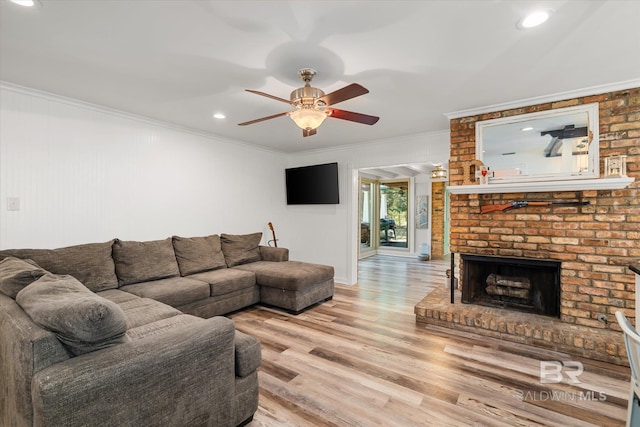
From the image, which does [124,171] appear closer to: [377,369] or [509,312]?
[377,369]

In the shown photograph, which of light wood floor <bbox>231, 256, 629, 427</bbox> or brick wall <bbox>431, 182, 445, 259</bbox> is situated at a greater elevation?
brick wall <bbox>431, 182, 445, 259</bbox>

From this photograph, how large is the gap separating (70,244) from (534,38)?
4517 mm

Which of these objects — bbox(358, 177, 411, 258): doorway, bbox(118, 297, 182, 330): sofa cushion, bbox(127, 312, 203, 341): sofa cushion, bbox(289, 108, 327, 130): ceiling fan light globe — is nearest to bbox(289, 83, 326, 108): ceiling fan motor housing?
bbox(289, 108, 327, 130): ceiling fan light globe

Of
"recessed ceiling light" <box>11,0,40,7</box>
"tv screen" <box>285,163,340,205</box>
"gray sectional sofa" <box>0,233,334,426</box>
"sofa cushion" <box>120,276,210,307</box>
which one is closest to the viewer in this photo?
"gray sectional sofa" <box>0,233,334,426</box>

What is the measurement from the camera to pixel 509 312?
3246 millimetres

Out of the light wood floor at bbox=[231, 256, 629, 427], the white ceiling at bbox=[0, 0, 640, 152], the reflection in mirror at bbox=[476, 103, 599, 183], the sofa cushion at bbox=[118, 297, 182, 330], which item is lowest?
the light wood floor at bbox=[231, 256, 629, 427]

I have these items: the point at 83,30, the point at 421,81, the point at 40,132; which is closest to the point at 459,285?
the point at 421,81

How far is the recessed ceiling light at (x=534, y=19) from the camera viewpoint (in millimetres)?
1742

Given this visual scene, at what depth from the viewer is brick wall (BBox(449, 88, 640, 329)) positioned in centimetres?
274

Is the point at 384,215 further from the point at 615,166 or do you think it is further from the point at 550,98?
the point at 615,166

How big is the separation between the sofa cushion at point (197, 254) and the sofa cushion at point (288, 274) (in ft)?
1.14

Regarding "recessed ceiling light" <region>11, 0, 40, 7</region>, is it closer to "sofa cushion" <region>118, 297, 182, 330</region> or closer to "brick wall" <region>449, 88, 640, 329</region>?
"sofa cushion" <region>118, 297, 182, 330</region>

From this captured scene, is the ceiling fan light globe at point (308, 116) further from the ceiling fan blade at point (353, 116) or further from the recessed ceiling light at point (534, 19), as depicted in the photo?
the recessed ceiling light at point (534, 19)

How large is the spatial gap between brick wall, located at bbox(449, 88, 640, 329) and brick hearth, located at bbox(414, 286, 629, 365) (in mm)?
248
